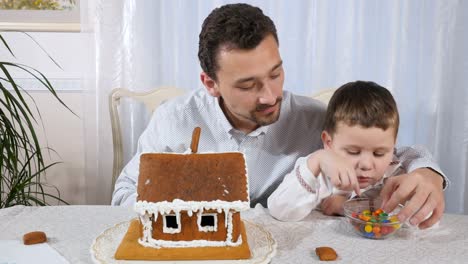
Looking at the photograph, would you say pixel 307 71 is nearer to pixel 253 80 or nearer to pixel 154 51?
pixel 154 51

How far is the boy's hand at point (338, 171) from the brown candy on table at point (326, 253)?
0.73ft

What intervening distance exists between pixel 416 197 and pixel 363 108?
331 millimetres

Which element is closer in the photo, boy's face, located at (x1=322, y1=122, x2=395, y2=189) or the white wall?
boy's face, located at (x1=322, y1=122, x2=395, y2=189)

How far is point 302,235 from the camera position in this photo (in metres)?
1.21

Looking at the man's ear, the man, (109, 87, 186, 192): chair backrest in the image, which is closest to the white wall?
(109, 87, 186, 192): chair backrest

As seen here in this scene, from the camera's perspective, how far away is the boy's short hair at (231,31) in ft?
4.86

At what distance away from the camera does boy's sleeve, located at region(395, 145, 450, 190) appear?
1437 mm

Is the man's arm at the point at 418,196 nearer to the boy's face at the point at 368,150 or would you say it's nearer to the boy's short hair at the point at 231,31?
Answer: the boy's face at the point at 368,150

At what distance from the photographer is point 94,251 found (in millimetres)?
1048

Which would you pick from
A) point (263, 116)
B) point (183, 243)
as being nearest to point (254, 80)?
point (263, 116)

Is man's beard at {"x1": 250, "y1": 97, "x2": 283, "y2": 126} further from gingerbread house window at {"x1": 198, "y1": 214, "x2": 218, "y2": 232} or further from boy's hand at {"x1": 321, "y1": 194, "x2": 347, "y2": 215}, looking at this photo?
gingerbread house window at {"x1": 198, "y1": 214, "x2": 218, "y2": 232}

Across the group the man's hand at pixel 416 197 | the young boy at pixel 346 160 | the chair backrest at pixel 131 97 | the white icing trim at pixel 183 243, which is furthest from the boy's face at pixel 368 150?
the chair backrest at pixel 131 97

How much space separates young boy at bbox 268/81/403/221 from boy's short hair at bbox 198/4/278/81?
1.06ft

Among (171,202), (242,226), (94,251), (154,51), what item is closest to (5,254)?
(94,251)
